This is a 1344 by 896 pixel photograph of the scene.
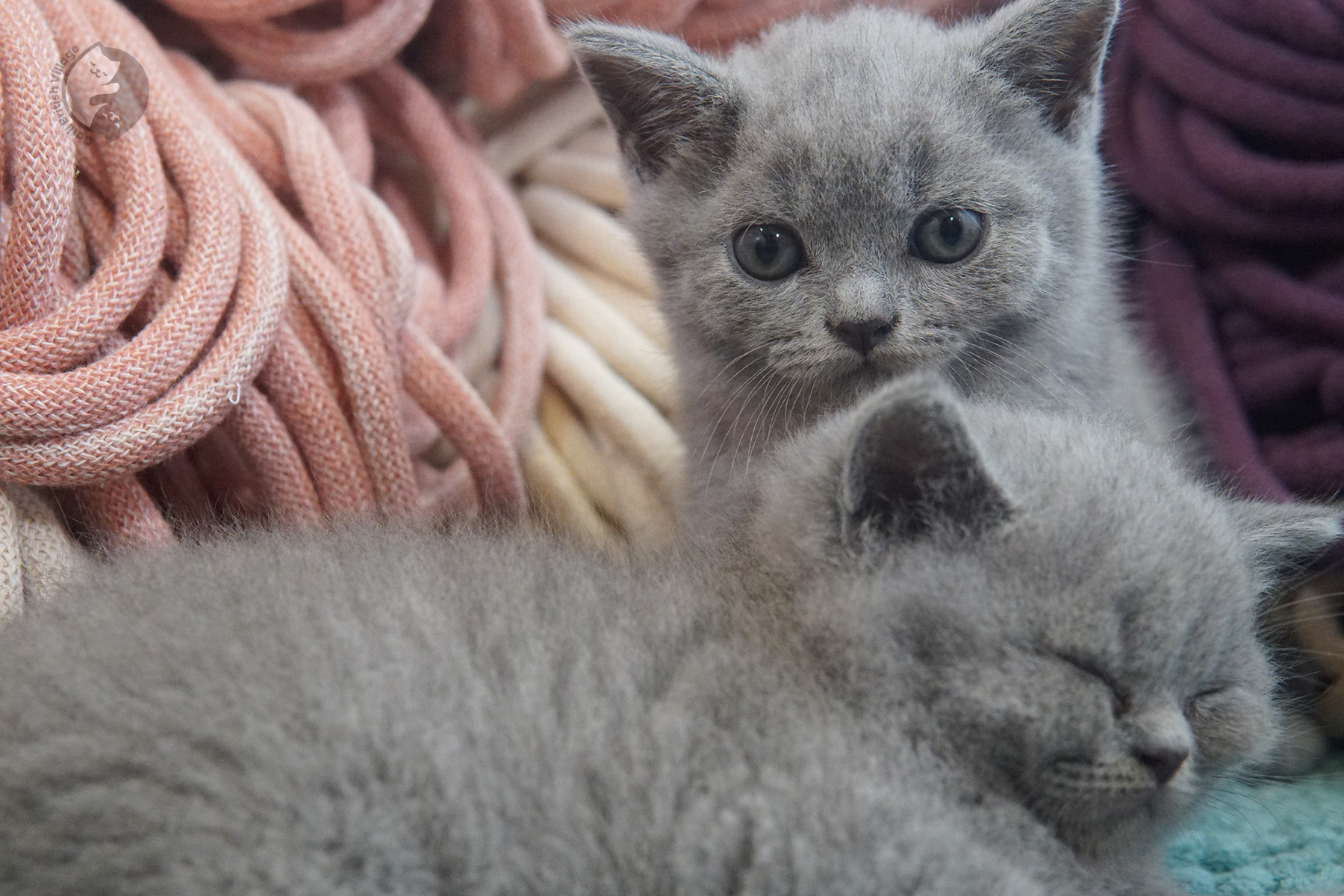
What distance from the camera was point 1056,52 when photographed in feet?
4.48

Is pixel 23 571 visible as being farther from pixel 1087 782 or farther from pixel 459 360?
pixel 1087 782

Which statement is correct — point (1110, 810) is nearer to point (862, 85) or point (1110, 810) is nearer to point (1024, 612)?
point (1024, 612)

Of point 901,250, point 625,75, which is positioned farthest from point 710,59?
point 901,250

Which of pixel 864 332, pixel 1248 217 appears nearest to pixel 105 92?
pixel 864 332

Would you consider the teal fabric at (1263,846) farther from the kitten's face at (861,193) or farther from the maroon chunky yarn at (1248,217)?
the kitten's face at (861,193)

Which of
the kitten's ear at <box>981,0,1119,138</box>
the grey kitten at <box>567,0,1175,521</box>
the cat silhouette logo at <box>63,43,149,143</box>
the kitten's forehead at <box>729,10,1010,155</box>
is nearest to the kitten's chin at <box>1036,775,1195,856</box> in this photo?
the grey kitten at <box>567,0,1175,521</box>

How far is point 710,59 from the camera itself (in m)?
1.46

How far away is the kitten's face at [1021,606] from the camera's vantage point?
900 mm

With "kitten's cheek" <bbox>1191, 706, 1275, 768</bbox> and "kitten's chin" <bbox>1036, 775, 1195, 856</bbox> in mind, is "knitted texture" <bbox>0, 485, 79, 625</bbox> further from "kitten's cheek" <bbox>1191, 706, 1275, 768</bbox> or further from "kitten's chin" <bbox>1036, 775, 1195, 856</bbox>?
"kitten's cheek" <bbox>1191, 706, 1275, 768</bbox>

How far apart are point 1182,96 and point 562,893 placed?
135 cm

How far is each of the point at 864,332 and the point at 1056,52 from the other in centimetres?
44

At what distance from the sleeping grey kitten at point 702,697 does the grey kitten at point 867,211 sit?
0.88 ft

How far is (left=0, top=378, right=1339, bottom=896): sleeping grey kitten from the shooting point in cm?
79

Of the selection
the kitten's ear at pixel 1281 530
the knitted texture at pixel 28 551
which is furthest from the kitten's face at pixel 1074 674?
the knitted texture at pixel 28 551
